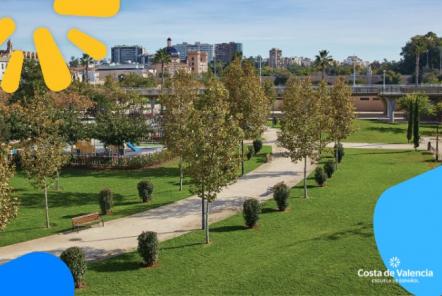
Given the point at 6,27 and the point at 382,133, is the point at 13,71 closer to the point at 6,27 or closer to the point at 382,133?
the point at 6,27

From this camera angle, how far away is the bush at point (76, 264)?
1577 cm

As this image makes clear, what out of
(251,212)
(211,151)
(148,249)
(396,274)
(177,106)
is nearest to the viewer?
(396,274)

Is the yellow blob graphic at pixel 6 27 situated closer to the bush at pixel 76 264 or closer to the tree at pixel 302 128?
the bush at pixel 76 264

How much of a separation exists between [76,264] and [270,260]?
675 cm

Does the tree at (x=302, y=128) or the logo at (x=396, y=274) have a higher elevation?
the tree at (x=302, y=128)

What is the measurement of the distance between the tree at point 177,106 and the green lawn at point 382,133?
24045 mm

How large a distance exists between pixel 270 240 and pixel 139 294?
6.70 meters

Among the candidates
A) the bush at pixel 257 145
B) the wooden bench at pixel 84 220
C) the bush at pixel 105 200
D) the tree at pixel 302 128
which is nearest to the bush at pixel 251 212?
the tree at pixel 302 128

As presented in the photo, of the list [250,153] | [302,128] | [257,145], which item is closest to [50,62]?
[302,128]

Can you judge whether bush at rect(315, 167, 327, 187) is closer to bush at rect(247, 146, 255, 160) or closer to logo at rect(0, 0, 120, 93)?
bush at rect(247, 146, 255, 160)

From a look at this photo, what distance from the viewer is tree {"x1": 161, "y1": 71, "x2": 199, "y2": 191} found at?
3048cm

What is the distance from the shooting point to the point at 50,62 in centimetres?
1193

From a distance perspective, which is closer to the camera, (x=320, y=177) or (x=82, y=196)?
(x=82, y=196)

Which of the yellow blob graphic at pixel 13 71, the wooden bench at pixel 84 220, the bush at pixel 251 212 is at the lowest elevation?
the wooden bench at pixel 84 220
